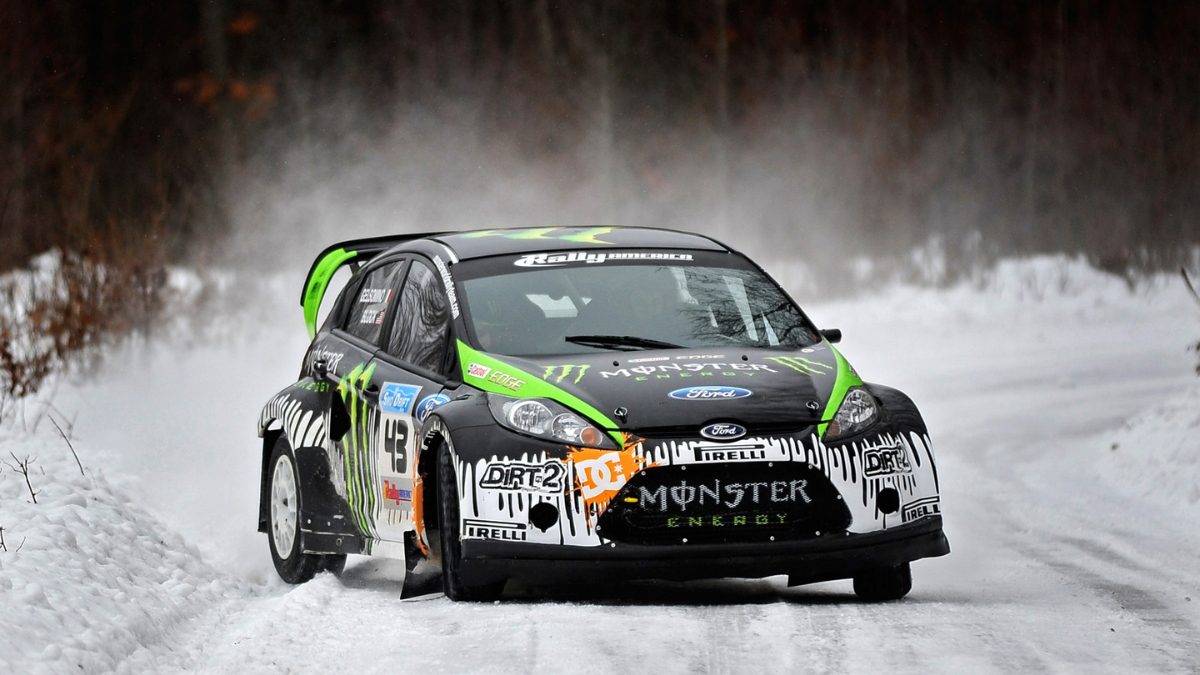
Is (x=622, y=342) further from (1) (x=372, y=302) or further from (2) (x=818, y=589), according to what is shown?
(1) (x=372, y=302)

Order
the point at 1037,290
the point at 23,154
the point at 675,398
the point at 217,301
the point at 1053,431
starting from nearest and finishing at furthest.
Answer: the point at 675,398 → the point at 1053,431 → the point at 23,154 → the point at 217,301 → the point at 1037,290

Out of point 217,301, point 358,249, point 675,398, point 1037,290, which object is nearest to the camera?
point 675,398

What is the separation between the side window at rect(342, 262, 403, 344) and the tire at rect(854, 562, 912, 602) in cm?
253

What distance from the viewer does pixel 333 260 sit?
9.66 metres

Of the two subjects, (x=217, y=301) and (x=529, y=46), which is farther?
(x=529, y=46)

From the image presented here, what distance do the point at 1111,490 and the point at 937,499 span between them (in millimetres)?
4759

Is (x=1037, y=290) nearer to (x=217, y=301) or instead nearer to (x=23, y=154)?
(x=217, y=301)

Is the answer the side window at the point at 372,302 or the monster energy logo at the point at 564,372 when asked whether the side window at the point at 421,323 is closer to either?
the side window at the point at 372,302

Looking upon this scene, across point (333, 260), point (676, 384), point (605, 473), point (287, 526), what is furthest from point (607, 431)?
point (333, 260)

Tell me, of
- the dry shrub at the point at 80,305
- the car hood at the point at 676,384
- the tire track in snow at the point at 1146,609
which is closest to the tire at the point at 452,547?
the car hood at the point at 676,384

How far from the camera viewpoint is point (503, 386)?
726cm

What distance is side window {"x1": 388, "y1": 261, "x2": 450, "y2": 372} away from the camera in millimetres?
7934

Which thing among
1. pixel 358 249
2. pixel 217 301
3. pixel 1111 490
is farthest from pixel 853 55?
pixel 358 249

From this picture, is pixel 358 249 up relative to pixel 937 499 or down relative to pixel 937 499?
up
